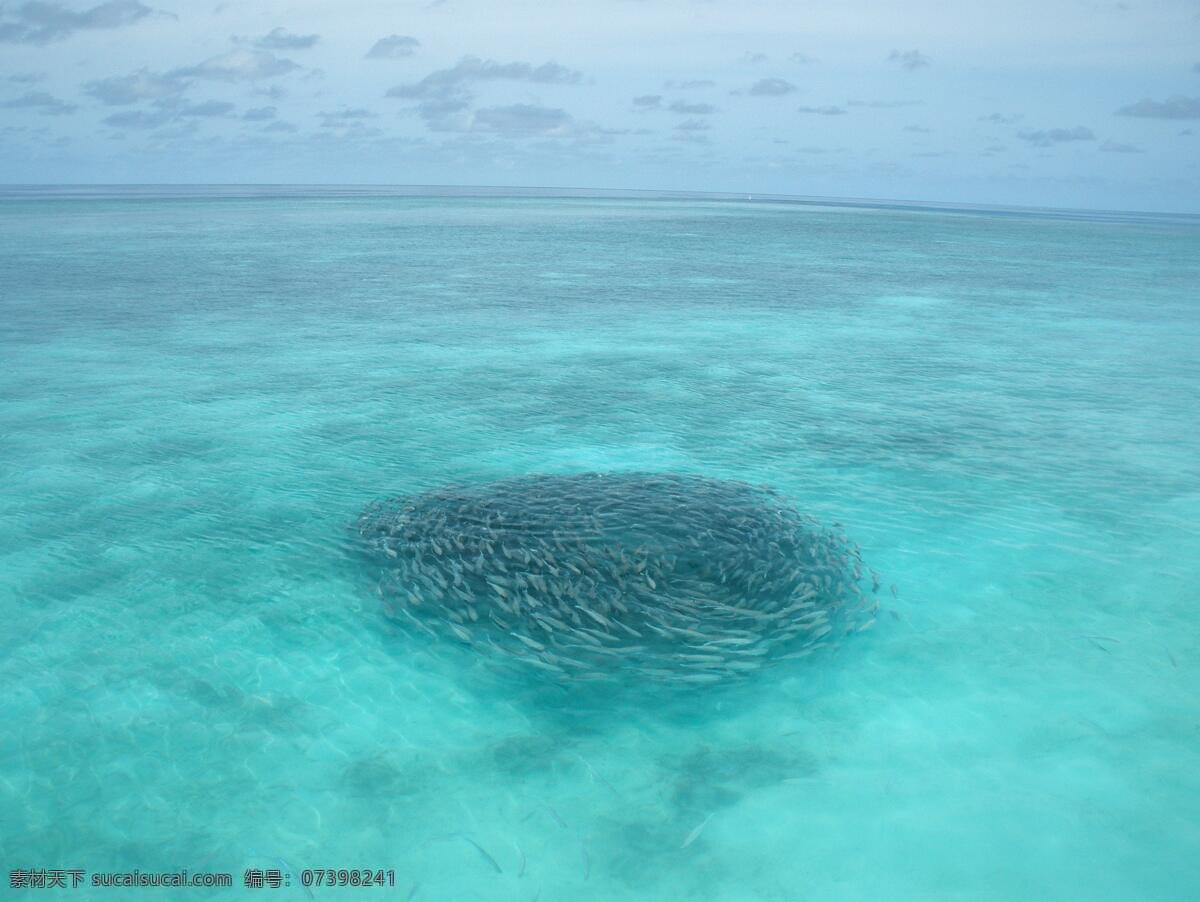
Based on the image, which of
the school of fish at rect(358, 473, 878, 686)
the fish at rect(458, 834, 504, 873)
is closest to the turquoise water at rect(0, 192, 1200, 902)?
the fish at rect(458, 834, 504, 873)

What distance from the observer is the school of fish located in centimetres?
1107

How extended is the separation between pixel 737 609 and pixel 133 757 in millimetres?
7533

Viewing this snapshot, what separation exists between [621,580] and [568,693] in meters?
1.92

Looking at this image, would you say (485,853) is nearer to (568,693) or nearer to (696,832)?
(696,832)

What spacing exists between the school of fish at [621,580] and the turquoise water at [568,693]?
0.49 metres

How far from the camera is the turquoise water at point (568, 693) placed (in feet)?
28.3

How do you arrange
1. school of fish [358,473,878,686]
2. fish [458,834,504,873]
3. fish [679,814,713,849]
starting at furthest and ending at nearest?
school of fish [358,473,878,686] < fish [679,814,713,849] < fish [458,834,504,873]

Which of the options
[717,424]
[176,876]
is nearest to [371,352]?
[717,424]

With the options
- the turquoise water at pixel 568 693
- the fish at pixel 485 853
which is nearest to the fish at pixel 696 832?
the turquoise water at pixel 568 693

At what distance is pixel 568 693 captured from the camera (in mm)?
10523

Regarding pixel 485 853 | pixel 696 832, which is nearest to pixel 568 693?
pixel 485 853

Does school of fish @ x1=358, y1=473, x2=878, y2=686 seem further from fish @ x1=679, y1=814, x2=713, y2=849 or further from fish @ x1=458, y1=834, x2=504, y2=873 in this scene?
fish @ x1=458, y1=834, x2=504, y2=873

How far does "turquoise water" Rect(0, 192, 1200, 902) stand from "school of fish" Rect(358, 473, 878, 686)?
19.1 inches

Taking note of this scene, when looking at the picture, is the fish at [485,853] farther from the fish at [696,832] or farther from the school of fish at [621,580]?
the school of fish at [621,580]
